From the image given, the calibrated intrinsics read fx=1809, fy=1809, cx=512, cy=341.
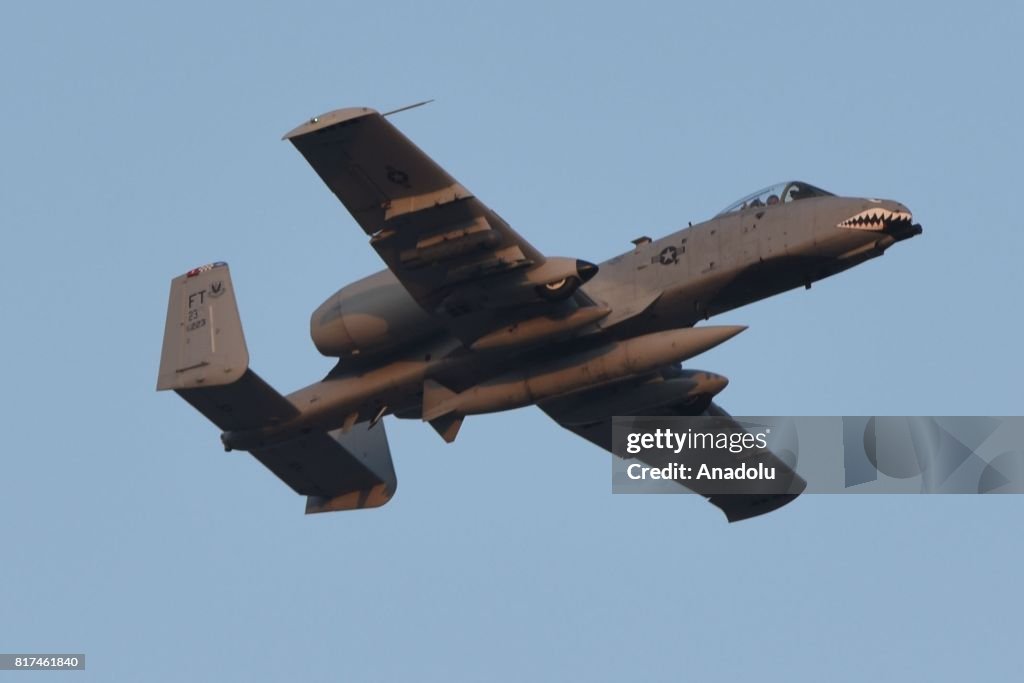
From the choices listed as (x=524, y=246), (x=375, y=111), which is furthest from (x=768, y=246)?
(x=375, y=111)

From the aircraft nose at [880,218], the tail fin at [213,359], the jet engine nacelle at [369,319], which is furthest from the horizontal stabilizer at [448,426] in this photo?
the aircraft nose at [880,218]

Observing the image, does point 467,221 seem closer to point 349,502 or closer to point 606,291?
point 606,291

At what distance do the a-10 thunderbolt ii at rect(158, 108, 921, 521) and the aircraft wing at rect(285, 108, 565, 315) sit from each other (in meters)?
0.04

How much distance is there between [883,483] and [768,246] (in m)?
→ 5.67

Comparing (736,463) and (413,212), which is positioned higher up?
(413,212)

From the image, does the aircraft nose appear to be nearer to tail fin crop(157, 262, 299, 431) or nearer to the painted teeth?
the painted teeth

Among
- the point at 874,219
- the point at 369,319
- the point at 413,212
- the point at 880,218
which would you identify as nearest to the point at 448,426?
the point at 369,319

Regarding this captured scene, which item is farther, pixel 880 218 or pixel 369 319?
pixel 369 319

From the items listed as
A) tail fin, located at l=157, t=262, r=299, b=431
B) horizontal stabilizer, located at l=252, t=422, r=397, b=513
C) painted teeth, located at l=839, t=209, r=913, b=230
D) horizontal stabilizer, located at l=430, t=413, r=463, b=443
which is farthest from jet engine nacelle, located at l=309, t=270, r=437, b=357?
painted teeth, located at l=839, t=209, r=913, b=230

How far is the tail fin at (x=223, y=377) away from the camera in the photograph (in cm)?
3759

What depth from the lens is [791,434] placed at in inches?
1694

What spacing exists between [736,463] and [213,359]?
1381 centimetres

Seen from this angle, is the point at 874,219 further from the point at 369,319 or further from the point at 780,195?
the point at 369,319

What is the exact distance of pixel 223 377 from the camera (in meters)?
37.3
